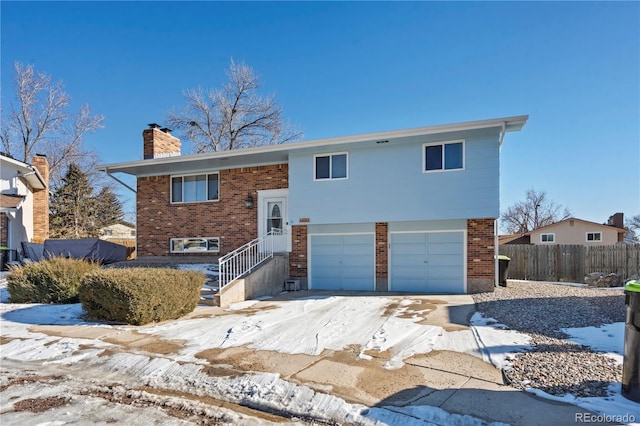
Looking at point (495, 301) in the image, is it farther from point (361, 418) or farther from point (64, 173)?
point (64, 173)

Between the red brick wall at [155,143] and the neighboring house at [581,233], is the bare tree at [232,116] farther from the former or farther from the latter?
the neighboring house at [581,233]

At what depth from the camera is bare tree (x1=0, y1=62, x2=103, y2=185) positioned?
85.9ft

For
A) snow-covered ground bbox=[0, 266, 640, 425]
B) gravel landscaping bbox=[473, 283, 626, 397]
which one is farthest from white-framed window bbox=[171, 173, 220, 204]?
gravel landscaping bbox=[473, 283, 626, 397]

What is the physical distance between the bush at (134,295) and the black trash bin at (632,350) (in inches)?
278

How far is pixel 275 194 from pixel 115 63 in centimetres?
988

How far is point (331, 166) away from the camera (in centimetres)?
1225

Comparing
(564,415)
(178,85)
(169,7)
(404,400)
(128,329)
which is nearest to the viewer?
(564,415)

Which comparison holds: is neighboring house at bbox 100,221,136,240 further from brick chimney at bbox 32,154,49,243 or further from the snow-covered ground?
the snow-covered ground

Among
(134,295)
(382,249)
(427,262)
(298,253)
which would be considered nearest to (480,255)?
(427,262)

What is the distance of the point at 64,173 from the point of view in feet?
97.0

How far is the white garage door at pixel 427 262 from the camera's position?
443 inches

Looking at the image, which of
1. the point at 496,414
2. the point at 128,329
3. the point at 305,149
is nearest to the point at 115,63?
the point at 305,149

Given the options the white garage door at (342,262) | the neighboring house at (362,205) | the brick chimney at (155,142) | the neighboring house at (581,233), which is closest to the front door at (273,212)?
the neighboring house at (362,205)

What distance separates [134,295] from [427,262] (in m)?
8.09
